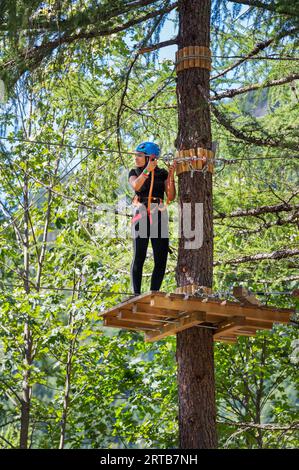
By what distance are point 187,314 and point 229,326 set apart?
405mm

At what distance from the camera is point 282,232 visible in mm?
8703

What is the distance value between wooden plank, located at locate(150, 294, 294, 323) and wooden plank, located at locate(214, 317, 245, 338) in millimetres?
58

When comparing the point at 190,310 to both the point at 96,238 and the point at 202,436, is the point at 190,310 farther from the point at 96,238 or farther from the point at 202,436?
the point at 96,238

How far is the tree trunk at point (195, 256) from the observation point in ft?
19.9

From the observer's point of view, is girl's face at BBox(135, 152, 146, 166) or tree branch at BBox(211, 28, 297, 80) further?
girl's face at BBox(135, 152, 146, 166)

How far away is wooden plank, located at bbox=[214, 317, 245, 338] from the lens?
6027 mm

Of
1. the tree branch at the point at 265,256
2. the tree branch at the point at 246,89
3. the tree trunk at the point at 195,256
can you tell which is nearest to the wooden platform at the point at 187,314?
the tree trunk at the point at 195,256

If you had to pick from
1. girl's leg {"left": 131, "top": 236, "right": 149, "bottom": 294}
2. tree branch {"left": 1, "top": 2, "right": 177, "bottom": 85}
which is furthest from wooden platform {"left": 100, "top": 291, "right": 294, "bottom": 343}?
tree branch {"left": 1, "top": 2, "right": 177, "bottom": 85}

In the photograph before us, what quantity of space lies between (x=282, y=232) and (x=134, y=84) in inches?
95.7

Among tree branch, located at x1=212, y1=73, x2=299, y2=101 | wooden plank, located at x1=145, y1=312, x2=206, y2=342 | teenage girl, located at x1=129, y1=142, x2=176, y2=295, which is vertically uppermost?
tree branch, located at x1=212, y1=73, x2=299, y2=101

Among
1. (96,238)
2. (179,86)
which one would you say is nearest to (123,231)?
(96,238)

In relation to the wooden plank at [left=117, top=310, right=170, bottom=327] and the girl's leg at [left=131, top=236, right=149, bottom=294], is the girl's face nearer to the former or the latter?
the girl's leg at [left=131, top=236, right=149, bottom=294]
